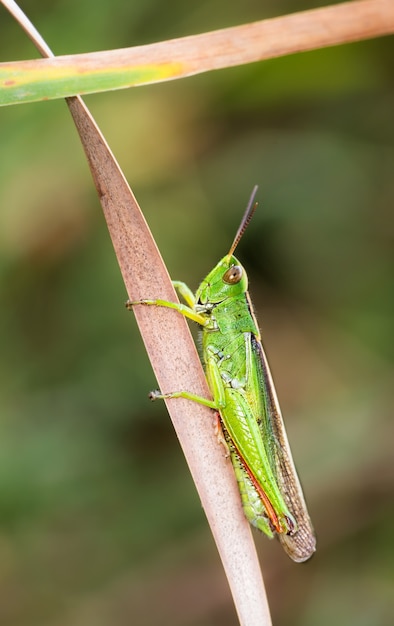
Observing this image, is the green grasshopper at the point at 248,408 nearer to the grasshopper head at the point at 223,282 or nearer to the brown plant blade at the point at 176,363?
the grasshopper head at the point at 223,282

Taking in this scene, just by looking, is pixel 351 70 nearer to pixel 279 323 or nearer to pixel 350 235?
pixel 350 235

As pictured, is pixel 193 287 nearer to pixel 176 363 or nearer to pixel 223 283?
pixel 223 283

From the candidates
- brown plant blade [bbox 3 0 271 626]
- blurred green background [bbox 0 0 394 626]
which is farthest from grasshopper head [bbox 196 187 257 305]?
blurred green background [bbox 0 0 394 626]

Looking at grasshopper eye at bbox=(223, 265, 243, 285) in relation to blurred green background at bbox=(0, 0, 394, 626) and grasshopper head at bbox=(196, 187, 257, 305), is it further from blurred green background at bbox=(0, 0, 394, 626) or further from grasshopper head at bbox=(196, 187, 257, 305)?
blurred green background at bbox=(0, 0, 394, 626)

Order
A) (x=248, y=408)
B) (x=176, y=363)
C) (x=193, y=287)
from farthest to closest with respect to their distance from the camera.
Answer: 1. (x=193, y=287)
2. (x=248, y=408)
3. (x=176, y=363)

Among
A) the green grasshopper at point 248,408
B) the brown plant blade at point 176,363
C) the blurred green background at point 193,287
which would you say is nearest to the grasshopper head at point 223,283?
the green grasshopper at point 248,408

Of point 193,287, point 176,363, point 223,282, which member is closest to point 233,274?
point 223,282
